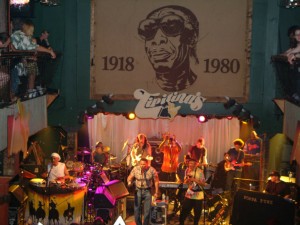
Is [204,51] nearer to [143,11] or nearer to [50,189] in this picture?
[143,11]

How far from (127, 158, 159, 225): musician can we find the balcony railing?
3.01 m

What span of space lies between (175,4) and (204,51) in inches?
58.0

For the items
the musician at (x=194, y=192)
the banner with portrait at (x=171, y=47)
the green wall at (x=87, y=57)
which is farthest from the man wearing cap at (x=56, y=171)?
the musician at (x=194, y=192)

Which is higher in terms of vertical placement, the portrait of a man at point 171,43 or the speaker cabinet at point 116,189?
the portrait of a man at point 171,43

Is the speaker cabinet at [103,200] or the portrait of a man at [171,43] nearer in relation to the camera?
the speaker cabinet at [103,200]

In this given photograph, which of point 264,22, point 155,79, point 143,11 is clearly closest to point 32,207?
point 155,79

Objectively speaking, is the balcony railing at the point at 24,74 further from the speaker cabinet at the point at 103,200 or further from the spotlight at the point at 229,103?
the spotlight at the point at 229,103

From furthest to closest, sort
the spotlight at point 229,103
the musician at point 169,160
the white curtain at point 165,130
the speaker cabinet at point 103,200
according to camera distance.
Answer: the white curtain at point 165,130 → the musician at point 169,160 → the spotlight at point 229,103 → the speaker cabinet at point 103,200

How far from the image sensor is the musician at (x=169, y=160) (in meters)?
16.9

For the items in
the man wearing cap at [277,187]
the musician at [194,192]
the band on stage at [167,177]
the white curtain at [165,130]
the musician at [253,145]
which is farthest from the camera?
the white curtain at [165,130]

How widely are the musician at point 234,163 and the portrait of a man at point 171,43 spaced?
2.24 meters

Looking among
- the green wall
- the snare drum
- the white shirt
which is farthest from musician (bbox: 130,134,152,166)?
the snare drum

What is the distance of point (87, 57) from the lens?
15445 millimetres

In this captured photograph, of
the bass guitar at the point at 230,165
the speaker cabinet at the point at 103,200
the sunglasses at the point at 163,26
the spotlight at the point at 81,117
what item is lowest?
the speaker cabinet at the point at 103,200
